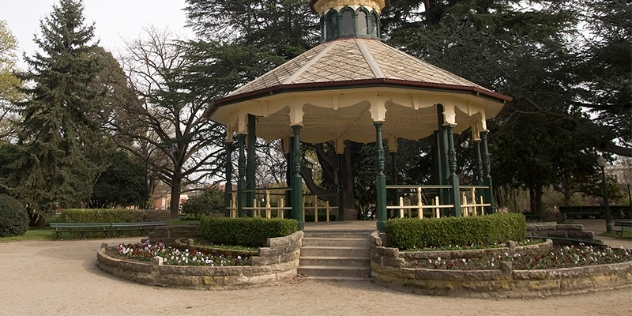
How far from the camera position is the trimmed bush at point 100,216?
20266mm

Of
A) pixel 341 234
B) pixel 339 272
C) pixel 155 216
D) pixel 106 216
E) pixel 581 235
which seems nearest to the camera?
pixel 339 272

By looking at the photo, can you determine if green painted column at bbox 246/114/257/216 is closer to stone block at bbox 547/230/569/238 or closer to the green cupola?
the green cupola

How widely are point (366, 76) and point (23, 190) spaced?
776 inches

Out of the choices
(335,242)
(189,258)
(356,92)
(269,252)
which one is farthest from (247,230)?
(356,92)

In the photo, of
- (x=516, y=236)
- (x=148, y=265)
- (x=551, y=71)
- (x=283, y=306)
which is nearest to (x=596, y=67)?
(x=551, y=71)

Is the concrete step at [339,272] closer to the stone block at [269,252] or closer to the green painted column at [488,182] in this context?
the stone block at [269,252]

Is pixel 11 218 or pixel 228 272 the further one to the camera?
pixel 11 218

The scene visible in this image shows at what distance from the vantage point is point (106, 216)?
21.0m

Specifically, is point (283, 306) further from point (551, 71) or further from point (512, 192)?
point (512, 192)

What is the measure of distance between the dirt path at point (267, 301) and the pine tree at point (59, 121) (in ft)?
50.0

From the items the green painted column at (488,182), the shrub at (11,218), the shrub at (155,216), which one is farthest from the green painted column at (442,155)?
the shrub at (11,218)

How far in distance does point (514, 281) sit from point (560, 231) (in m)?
6.62

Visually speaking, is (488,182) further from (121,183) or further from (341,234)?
(121,183)

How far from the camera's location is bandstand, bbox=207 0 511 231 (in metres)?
10.2
